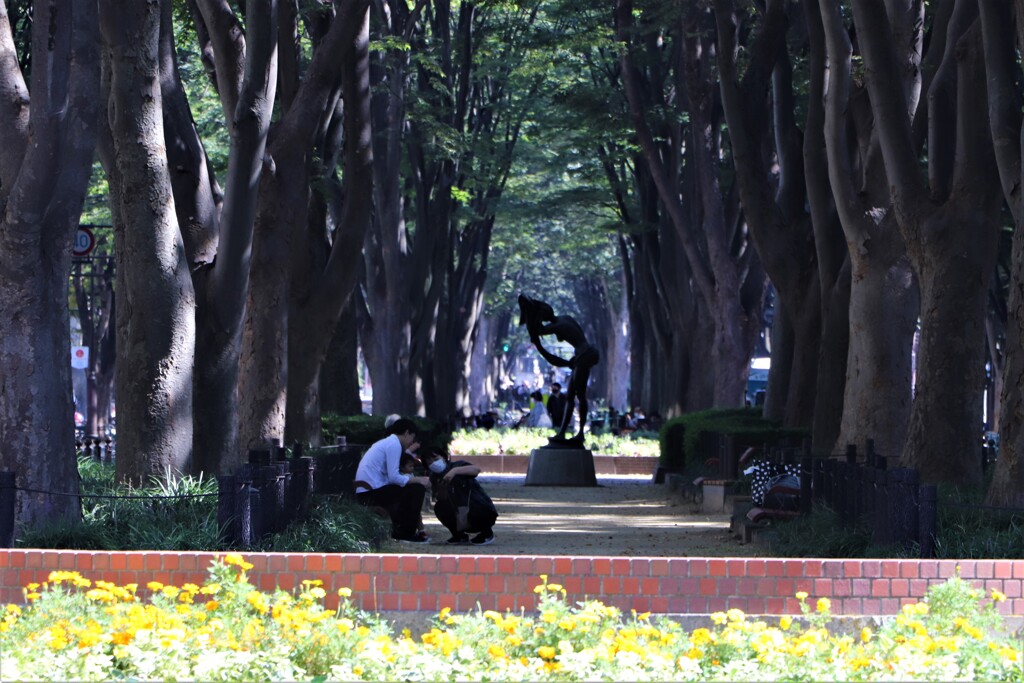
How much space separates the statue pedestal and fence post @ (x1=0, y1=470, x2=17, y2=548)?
17.4 metres

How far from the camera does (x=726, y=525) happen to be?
60.1 ft

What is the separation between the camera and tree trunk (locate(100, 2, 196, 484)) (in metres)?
13.5

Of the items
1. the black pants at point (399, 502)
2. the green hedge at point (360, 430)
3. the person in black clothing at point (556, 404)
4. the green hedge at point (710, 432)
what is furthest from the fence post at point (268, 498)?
the person in black clothing at point (556, 404)

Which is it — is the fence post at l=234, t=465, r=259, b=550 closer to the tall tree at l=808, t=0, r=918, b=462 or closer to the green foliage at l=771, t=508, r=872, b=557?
the green foliage at l=771, t=508, r=872, b=557

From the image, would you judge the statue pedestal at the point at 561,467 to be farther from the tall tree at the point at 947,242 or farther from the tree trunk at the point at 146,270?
the tree trunk at the point at 146,270

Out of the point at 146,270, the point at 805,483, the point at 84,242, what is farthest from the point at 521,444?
the point at 146,270

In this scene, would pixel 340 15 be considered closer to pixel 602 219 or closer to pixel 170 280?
pixel 170 280

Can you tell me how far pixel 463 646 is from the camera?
7395 mm

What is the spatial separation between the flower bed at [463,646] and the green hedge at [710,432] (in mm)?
13054

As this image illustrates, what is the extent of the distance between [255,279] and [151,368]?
4.09m

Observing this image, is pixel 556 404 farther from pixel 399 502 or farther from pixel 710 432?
pixel 399 502

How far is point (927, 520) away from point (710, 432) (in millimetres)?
12806

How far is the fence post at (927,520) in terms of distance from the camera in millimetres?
10727

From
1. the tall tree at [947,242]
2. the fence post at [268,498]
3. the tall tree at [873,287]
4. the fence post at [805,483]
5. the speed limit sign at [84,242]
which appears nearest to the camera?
the fence post at [268,498]
